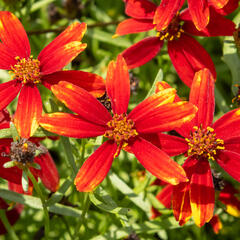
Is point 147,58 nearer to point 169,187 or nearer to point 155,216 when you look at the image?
point 169,187

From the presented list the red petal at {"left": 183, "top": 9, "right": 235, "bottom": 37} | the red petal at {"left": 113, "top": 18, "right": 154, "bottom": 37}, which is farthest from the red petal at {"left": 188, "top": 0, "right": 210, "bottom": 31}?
the red petal at {"left": 113, "top": 18, "right": 154, "bottom": 37}

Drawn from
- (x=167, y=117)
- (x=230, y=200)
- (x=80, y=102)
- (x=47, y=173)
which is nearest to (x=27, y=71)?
(x=80, y=102)

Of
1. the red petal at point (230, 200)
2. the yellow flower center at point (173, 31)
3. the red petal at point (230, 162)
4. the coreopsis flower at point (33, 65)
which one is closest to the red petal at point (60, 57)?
the coreopsis flower at point (33, 65)

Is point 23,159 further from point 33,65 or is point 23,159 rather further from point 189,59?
point 189,59

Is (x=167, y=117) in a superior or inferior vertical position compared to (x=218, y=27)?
inferior

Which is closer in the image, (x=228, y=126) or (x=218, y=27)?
(x=228, y=126)

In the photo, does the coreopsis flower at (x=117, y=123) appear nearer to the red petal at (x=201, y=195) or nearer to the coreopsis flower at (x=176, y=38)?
the red petal at (x=201, y=195)
